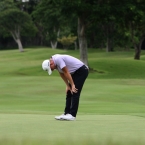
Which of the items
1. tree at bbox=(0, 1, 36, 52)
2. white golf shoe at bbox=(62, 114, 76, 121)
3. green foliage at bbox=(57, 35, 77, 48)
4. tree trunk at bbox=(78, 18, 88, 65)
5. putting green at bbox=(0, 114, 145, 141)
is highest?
putting green at bbox=(0, 114, 145, 141)

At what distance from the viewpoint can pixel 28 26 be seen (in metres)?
75.9

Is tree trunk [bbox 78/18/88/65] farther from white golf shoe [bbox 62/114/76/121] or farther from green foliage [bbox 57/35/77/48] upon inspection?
green foliage [bbox 57/35/77/48]

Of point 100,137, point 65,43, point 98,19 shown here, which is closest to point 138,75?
point 98,19

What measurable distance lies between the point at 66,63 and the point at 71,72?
28 centimetres

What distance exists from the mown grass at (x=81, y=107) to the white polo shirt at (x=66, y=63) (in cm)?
114

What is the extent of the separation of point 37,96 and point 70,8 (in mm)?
13370

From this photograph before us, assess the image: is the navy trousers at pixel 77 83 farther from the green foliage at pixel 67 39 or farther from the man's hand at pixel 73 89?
the green foliage at pixel 67 39

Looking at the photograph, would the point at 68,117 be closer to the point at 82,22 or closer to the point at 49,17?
the point at 82,22

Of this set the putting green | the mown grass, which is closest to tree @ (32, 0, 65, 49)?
the mown grass

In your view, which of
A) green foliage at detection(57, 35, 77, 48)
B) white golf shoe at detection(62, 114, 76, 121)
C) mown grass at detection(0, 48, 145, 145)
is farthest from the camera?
green foliage at detection(57, 35, 77, 48)

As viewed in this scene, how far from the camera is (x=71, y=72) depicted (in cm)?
1138

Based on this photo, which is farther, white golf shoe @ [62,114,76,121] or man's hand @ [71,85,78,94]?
white golf shoe @ [62,114,76,121]

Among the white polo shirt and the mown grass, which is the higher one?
the white polo shirt

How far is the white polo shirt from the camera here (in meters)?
11.0
